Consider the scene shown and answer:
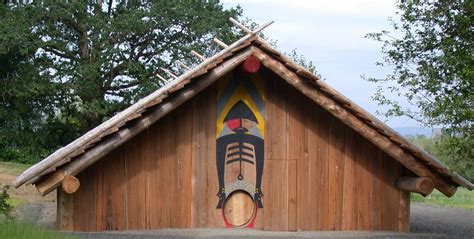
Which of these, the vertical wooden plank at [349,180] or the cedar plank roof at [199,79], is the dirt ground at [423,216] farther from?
the cedar plank roof at [199,79]

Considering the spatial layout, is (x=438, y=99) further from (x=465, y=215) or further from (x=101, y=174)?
(x=465, y=215)

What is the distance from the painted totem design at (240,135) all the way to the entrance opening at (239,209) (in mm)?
80

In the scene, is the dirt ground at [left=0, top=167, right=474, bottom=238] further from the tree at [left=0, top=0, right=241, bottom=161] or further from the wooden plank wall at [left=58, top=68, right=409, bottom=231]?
the tree at [left=0, top=0, right=241, bottom=161]

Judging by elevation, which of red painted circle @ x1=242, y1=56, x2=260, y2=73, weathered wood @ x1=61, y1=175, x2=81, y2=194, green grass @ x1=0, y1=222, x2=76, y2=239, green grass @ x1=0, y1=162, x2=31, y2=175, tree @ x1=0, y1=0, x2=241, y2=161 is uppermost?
tree @ x1=0, y1=0, x2=241, y2=161

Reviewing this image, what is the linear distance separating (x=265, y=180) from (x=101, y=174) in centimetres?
253

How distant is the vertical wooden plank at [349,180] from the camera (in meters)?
11.5

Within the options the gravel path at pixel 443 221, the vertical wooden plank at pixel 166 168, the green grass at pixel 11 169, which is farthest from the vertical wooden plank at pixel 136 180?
the green grass at pixel 11 169

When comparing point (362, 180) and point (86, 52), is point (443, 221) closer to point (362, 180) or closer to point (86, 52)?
point (362, 180)

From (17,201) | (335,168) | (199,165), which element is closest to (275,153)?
(335,168)

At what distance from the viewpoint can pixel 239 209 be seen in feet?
37.1

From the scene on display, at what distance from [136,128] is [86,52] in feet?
75.4

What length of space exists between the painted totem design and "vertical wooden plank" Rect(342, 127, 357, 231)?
1348 millimetres

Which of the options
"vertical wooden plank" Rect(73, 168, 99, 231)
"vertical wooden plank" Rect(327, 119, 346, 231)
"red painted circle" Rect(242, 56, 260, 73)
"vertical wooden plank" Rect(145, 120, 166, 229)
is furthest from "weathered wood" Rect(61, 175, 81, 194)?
"vertical wooden plank" Rect(327, 119, 346, 231)

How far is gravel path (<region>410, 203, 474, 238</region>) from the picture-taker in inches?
511
